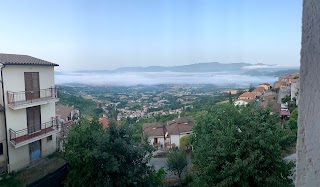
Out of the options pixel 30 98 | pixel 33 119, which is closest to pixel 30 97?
pixel 30 98

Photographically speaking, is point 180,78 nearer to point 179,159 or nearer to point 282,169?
point 179,159

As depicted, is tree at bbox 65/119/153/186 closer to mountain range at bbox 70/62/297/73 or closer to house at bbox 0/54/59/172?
house at bbox 0/54/59/172

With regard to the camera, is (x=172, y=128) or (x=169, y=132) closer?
(x=169, y=132)

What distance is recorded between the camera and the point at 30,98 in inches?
487

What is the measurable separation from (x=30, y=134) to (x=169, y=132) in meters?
20.5

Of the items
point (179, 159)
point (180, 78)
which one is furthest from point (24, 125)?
point (180, 78)

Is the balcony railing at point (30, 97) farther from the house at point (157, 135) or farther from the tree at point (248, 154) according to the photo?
the house at point (157, 135)

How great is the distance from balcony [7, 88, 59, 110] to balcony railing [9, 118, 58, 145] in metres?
1.20

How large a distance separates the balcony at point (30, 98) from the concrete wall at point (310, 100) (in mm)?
12420

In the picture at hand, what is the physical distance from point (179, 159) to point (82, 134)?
7.10 m

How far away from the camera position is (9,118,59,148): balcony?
452 inches

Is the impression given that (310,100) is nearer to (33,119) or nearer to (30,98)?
(30,98)

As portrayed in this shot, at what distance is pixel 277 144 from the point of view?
26.5 feet

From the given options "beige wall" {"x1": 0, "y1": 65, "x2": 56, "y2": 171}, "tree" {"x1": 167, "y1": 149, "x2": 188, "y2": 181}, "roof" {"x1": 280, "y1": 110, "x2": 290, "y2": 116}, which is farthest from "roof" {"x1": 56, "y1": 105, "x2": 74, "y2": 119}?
"roof" {"x1": 280, "y1": 110, "x2": 290, "y2": 116}
